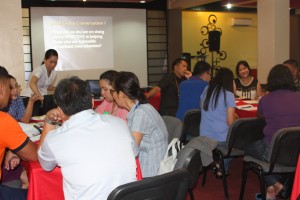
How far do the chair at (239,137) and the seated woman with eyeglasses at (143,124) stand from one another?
1.03 meters

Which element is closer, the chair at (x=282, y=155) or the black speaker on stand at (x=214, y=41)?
the chair at (x=282, y=155)

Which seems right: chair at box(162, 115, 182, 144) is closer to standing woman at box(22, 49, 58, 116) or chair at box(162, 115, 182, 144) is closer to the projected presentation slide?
standing woman at box(22, 49, 58, 116)

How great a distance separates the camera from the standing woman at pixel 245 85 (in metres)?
5.46

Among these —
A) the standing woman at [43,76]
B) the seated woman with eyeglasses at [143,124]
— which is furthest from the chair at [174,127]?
the standing woman at [43,76]

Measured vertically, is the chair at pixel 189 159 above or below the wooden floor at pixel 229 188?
above

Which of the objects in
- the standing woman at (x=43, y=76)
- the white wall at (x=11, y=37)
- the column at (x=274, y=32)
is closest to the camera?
the standing woman at (x=43, y=76)

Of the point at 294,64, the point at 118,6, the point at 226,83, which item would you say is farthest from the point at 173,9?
the point at 226,83

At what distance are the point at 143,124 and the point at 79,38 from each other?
7635 mm

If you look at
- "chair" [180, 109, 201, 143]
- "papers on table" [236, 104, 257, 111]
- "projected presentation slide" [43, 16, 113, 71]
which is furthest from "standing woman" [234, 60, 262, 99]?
"projected presentation slide" [43, 16, 113, 71]

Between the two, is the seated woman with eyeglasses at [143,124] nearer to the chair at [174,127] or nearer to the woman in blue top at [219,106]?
the chair at [174,127]

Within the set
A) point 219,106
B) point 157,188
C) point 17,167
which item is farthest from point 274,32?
point 157,188

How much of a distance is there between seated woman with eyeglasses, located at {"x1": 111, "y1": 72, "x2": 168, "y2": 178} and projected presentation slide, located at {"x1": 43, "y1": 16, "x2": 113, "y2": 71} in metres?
7.17

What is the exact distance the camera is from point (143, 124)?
2.52 m

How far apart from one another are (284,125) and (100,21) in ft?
24.5
